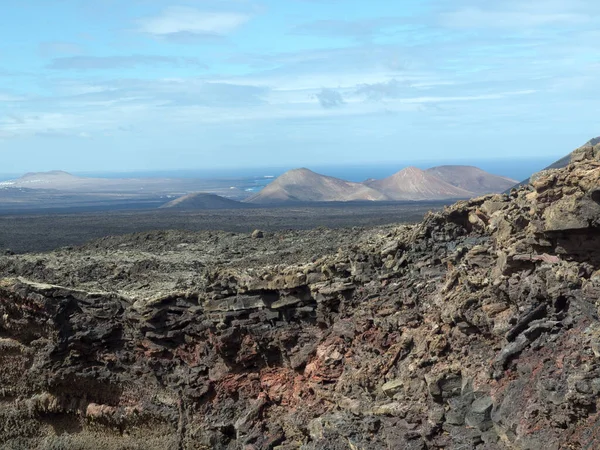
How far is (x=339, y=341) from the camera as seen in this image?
717 inches

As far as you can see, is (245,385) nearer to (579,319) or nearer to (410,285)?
(410,285)

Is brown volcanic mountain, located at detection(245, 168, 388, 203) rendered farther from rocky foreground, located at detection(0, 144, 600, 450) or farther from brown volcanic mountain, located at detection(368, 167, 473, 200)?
rocky foreground, located at detection(0, 144, 600, 450)

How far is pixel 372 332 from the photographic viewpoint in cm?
1775

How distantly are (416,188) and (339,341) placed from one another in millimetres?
92635

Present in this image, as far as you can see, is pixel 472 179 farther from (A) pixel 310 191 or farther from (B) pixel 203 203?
(B) pixel 203 203

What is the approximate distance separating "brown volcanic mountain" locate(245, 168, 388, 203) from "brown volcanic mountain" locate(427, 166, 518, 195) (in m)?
17.2

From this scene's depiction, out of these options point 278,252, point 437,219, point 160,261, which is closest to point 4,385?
point 160,261

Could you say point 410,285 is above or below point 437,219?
below

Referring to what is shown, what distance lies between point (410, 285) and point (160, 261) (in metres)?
9.89

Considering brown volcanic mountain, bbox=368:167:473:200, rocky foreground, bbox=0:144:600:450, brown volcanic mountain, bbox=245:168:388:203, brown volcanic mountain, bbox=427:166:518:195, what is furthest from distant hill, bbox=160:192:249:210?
rocky foreground, bbox=0:144:600:450

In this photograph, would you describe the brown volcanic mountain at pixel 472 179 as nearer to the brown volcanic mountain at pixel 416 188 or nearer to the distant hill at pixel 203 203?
the brown volcanic mountain at pixel 416 188

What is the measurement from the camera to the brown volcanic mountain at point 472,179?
117m

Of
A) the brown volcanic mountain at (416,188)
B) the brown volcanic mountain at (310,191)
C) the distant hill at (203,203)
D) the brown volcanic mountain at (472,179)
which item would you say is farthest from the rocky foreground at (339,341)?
the brown volcanic mountain at (472,179)

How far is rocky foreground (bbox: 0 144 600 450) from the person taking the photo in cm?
1364
